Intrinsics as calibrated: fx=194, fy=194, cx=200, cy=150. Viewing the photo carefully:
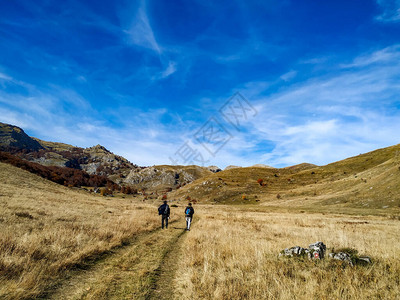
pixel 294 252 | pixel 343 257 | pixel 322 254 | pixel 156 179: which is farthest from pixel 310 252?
pixel 156 179

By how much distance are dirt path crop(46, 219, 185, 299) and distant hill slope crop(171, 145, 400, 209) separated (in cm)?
4853

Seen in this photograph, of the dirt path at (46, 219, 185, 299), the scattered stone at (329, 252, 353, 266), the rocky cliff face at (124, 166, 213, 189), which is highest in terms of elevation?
the rocky cliff face at (124, 166, 213, 189)

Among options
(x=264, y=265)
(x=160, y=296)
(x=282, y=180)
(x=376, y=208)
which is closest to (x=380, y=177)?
(x=376, y=208)

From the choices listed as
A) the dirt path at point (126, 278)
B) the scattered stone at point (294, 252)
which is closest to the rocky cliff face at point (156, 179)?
the dirt path at point (126, 278)

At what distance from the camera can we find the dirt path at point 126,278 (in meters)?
5.38

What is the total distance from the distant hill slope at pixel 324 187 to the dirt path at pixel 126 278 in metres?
48.5

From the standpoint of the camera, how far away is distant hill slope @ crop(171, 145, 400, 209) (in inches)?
1767

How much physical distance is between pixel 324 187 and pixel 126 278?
255ft

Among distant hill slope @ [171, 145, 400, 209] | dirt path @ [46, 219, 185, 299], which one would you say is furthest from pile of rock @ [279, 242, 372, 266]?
distant hill slope @ [171, 145, 400, 209]

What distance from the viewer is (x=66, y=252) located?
8008 millimetres

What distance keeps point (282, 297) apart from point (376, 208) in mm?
48663

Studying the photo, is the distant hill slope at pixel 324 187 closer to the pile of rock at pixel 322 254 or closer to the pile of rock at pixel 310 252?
the pile of rock at pixel 322 254

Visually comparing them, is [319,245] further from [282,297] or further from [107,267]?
[107,267]

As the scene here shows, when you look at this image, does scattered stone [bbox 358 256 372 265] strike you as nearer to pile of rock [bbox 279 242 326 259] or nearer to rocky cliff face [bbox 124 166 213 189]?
pile of rock [bbox 279 242 326 259]
